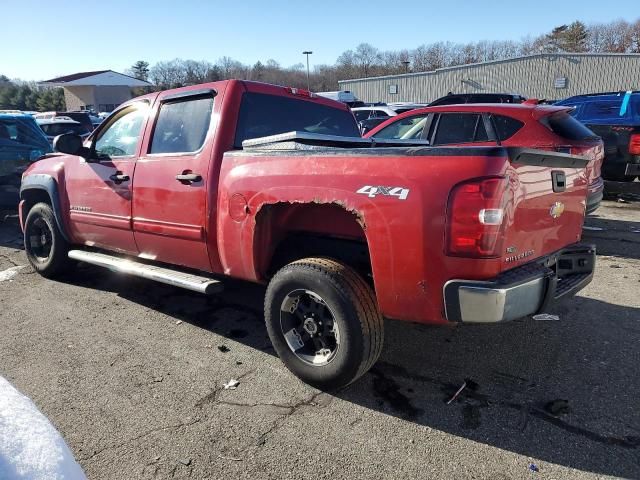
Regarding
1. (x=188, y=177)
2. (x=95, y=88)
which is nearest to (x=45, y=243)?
(x=188, y=177)

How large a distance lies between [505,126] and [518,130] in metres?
0.18

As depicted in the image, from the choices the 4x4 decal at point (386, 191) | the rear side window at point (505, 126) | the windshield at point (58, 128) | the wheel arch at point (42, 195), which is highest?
the windshield at point (58, 128)

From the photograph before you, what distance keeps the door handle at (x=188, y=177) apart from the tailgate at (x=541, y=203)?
2.22 metres

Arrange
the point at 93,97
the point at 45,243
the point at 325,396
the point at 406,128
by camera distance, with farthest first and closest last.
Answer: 1. the point at 93,97
2. the point at 406,128
3. the point at 45,243
4. the point at 325,396

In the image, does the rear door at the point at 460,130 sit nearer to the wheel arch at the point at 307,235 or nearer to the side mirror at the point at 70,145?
the wheel arch at the point at 307,235

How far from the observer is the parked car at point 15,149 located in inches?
330

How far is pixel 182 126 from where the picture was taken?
13.2 ft

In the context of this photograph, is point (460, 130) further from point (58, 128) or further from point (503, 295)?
point (58, 128)

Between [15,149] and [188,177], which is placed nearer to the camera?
[188,177]

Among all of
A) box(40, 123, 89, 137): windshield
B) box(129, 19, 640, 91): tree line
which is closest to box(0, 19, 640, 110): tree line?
box(129, 19, 640, 91): tree line

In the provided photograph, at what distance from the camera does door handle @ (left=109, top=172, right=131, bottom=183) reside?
4281mm

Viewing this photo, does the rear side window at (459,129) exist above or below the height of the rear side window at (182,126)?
below

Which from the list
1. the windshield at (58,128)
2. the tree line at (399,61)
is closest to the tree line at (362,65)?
the tree line at (399,61)

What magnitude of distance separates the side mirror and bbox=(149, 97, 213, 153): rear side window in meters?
0.97
